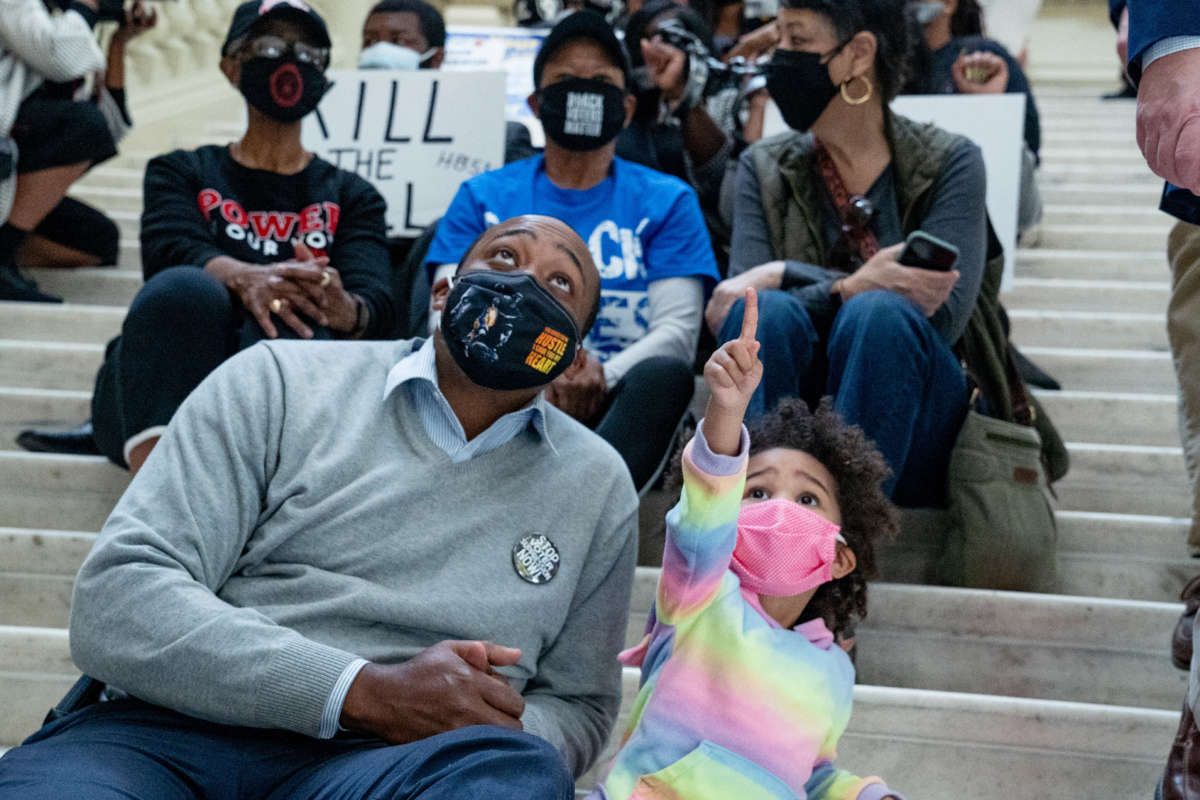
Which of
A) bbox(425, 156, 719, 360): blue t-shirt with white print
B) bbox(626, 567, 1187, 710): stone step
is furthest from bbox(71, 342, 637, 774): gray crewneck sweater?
bbox(425, 156, 719, 360): blue t-shirt with white print

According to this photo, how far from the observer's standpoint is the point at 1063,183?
206 inches

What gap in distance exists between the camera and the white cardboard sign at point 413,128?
3.80 m

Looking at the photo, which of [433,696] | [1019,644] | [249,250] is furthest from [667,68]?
[433,696]

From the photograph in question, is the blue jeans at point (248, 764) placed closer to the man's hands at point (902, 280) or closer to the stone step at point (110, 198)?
the man's hands at point (902, 280)

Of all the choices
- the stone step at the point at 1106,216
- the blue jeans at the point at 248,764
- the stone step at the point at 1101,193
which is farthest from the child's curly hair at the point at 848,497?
the stone step at the point at 1101,193

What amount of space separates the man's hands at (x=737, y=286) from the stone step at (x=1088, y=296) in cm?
161

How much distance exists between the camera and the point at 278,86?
3.09 m

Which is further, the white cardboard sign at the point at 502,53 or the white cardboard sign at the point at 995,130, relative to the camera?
the white cardboard sign at the point at 502,53

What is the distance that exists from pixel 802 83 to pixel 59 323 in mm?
2185

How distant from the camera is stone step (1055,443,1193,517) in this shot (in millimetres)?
3098

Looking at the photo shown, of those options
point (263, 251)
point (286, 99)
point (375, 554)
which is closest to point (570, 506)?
point (375, 554)

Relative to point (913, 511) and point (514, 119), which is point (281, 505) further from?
point (514, 119)

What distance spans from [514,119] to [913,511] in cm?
214

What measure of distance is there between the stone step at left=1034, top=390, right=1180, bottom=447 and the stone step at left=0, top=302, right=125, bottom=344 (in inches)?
99.0
